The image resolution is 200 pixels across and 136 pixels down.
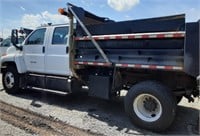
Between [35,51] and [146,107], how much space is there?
3980mm

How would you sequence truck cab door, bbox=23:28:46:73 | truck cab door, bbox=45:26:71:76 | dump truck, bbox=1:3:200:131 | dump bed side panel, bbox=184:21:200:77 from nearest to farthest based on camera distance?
dump bed side panel, bbox=184:21:200:77 → dump truck, bbox=1:3:200:131 → truck cab door, bbox=45:26:71:76 → truck cab door, bbox=23:28:46:73

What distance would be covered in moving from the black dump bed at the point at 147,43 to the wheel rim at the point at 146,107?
70 cm

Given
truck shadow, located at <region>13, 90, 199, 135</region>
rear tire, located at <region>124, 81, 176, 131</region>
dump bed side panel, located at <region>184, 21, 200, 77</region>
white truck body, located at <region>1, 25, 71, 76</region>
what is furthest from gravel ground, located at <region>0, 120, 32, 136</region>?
dump bed side panel, located at <region>184, 21, 200, 77</region>

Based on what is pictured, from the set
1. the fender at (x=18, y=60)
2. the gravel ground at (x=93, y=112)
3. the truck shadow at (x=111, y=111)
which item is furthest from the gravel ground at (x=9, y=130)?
the fender at (x=18, y=60)

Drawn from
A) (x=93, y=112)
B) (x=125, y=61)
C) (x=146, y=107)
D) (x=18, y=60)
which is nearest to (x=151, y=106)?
(x=146, y=107)

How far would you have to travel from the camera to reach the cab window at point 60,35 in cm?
651

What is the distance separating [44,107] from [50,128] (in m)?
1.63

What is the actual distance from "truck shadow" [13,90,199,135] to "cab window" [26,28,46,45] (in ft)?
5.67

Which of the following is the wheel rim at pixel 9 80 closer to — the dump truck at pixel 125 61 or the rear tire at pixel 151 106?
the dump truck at pixel 125 61

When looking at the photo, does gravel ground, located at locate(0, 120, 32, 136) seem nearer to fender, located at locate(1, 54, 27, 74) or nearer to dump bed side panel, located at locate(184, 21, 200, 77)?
fender, located at locate(1, 54, 27, 74)

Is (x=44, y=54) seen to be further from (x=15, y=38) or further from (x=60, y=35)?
(x=15, y=38)

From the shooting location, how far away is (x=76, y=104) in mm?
6727

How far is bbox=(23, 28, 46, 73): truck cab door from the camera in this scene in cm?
710

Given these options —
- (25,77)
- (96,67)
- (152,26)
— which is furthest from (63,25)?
(152,26)
